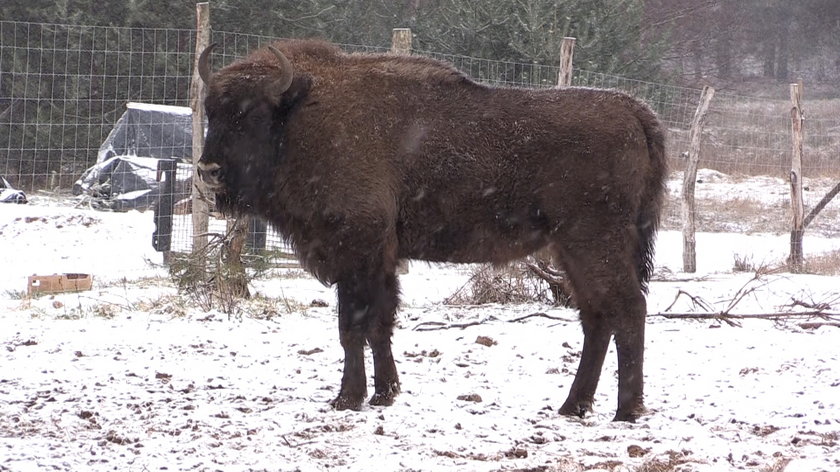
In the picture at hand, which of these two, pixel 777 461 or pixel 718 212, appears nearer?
pixel 777 461

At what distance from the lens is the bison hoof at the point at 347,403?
5.14 metres

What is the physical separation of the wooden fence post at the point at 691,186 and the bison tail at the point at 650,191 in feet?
20.7

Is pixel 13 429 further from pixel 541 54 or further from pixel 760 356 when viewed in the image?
pixel 541 54

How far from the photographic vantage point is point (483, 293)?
838 cm

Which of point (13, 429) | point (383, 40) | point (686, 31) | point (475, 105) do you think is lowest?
point (13, 429)

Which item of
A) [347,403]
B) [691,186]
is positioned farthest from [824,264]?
[347,403]

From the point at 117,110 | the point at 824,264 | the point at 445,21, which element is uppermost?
the point at 445,21

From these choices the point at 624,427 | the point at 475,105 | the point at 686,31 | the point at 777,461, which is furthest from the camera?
the point at 686,31

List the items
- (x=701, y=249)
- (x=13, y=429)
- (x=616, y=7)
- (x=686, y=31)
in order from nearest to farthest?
1. (x=13, y=429)
2. (x=701, y=249)
3. (x=616, y=7)
4. (x=686, y=31)

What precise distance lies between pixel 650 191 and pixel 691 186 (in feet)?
21.8

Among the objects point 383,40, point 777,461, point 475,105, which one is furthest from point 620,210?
point 383,40

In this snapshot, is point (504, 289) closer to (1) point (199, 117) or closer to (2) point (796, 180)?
(1) point (199, 117)

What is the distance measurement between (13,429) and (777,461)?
3575 millimetres

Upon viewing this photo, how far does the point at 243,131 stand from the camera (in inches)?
211
